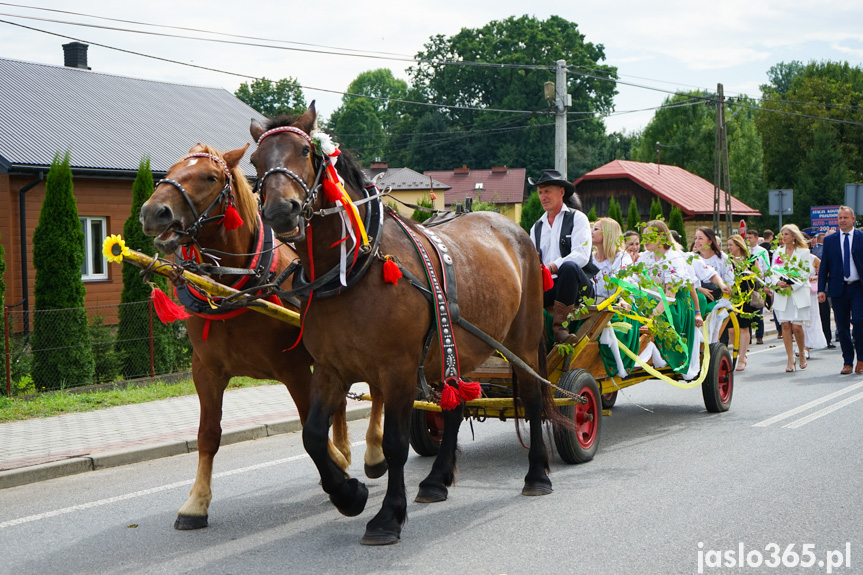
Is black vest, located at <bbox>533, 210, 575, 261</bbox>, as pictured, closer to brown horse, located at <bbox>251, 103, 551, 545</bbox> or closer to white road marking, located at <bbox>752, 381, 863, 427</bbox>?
brown horse, located at <bbox>251, 103, 551, 545</bbox>

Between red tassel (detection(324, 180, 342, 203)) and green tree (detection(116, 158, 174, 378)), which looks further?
green tree (detection(116, 158, 174, 378))

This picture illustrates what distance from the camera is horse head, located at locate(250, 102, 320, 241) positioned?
4.03 metres

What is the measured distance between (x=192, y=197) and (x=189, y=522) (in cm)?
194

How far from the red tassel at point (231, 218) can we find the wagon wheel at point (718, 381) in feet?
17.3

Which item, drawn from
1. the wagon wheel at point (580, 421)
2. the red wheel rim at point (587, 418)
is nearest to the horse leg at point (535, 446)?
the wagon wheel at point (580, 421)

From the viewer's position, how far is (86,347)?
1191cm

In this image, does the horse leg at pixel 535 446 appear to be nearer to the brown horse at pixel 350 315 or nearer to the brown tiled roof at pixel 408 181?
the brown horse at pixel 350 315

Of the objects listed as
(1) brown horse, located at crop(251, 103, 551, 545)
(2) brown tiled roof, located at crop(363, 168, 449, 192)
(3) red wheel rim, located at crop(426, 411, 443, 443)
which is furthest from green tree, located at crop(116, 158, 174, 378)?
(2) brown tiled roof, located at crop(363, 168, 449, 192)

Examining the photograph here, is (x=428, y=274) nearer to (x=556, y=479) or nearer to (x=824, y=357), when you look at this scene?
(x=556, y=479)

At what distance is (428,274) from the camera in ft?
16.2

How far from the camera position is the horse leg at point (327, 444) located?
4.62 m

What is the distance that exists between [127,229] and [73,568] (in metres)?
9.39

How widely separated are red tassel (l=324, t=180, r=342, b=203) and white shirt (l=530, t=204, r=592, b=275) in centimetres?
258

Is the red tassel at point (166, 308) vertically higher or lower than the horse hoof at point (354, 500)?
higher
